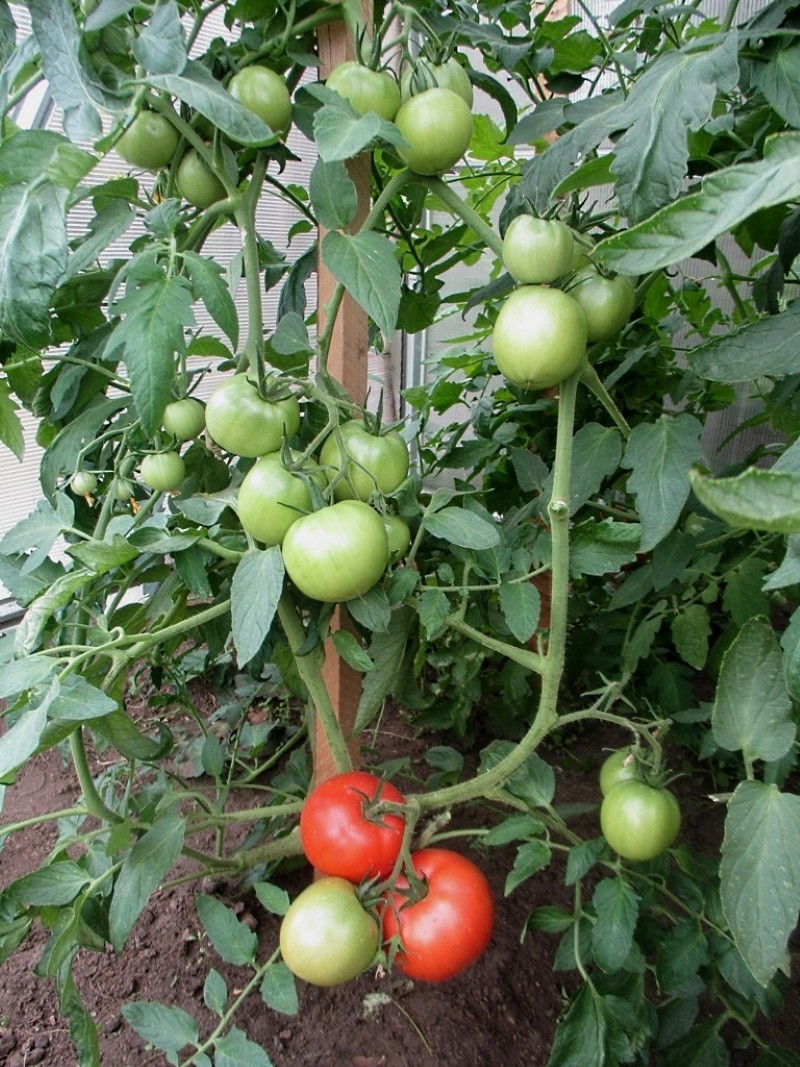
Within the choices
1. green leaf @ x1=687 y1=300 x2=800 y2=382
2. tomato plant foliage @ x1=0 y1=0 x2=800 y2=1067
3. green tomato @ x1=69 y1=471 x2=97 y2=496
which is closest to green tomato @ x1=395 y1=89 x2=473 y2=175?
tomato plant foliage @ x1=0 y1=0 x2=800 y2=1067

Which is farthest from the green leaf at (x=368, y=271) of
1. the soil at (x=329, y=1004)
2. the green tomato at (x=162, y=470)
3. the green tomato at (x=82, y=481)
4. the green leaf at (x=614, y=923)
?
the soil at (x=329, y=1004)

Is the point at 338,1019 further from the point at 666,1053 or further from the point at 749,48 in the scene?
the point at 749,48

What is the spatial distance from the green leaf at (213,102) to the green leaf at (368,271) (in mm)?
77

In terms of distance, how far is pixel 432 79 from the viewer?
50 cm

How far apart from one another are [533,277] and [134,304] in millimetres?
249

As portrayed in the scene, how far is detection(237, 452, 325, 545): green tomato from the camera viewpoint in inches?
19.0

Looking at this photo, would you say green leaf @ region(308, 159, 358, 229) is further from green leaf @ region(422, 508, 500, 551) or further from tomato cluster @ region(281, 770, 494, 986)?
tomato cluster @ region(281, 770, 494, 986)

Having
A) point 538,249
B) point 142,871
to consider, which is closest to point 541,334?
point 538,249

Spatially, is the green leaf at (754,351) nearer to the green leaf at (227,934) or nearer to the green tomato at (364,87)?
the green tomato at (364,87)

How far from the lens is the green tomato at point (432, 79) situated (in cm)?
50

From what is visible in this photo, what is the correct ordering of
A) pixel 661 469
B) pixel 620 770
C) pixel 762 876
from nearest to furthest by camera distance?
1. pixel 762 876
2. pixel 661 469
3. pixel 620 770

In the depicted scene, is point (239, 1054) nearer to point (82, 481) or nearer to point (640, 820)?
point (640, 820)

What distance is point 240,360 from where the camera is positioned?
59cm

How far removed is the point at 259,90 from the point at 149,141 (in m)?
0.09
